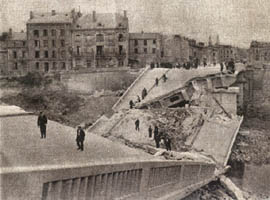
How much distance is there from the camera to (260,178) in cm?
602

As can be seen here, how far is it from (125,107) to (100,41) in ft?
6.63

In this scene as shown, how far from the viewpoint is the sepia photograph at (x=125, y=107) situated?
3033 millimetres

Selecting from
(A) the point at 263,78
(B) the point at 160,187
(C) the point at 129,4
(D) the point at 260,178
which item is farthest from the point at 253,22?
(A) the point at 263,78

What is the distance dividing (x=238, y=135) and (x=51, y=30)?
4.78 m

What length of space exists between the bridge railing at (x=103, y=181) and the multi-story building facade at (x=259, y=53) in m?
3.77

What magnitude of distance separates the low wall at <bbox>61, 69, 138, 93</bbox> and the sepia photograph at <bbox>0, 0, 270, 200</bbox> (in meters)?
0.03

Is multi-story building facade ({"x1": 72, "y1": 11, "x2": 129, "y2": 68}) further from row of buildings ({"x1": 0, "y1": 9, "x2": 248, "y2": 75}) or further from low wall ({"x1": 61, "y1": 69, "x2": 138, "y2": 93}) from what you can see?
low wall ({"x1": 61, "y1": 69, "x2": 138, "y2": 93})

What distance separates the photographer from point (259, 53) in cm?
813

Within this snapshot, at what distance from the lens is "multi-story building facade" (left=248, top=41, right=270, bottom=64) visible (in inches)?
290

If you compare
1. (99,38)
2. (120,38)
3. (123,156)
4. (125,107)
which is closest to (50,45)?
(99,38)

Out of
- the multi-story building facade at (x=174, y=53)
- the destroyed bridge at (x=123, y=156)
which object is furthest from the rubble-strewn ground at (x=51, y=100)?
the multi-story building facade at (x=174, y=53)

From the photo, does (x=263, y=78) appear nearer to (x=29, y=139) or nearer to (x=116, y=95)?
(x=116, y=95)

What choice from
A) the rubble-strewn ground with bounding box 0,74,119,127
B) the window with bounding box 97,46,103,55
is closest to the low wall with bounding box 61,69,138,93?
the rubble-strewn ground with bounding box 0,74,119,127

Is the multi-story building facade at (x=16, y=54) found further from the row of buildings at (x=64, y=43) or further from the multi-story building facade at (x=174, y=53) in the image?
the multi-story building facade at (x=174, y=53)
